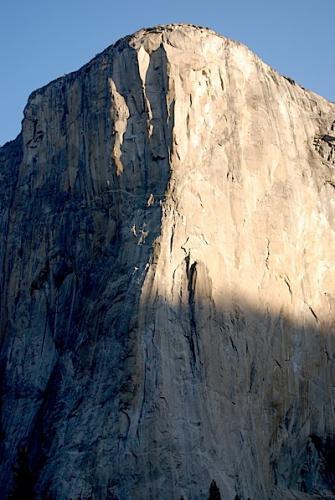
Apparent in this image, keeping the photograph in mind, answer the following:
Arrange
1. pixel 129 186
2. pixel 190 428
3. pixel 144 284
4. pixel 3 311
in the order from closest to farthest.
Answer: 1. pixel 190 428
2. pixel 144 284
3. pixel 129 186
4. pixel 3 311

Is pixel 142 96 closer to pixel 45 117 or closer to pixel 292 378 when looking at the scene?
pixel 45 117

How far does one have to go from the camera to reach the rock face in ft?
108

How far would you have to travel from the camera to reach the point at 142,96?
3744 cm

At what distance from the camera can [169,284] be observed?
3462cm

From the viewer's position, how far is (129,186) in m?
37.0

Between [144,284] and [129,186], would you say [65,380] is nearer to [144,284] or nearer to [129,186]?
[144,284]

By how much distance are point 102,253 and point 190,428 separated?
23.7ft

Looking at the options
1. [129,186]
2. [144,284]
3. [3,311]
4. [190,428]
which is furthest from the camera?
[3,311]

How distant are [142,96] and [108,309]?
23.5 feet

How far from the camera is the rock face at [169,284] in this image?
32.8m

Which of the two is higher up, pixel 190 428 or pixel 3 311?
pixel 3 311

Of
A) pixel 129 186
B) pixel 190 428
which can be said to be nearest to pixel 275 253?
pixel 129 186

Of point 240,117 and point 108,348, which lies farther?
point 240,117

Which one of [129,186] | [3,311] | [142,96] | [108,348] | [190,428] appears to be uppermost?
[142,96]
